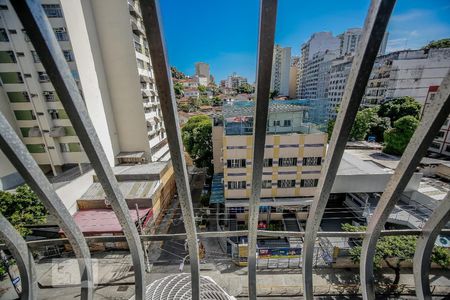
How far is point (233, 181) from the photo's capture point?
1100 cm

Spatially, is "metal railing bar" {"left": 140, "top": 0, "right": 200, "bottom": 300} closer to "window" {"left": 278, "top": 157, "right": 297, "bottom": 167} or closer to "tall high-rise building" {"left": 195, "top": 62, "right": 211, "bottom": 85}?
"window" {"left": 278, "top": 157, "right": 297, "bottom": 167}

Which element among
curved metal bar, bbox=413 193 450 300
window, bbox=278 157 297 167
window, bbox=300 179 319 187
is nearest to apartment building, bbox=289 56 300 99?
window, bbox=300 179 319 187

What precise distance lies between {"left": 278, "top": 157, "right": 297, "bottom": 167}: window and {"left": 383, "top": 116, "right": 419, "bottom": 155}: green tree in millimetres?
11525

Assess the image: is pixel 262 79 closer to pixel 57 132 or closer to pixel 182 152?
pixel 182 152

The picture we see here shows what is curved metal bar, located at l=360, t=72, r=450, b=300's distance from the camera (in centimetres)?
106

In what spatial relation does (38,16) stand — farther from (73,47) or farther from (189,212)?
(73,47)

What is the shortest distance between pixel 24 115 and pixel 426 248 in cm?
1663

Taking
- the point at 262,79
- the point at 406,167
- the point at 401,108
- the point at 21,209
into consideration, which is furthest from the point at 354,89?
the point at 401,108

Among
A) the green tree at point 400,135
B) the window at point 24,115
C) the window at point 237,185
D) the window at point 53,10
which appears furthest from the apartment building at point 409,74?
the window at point 24,115

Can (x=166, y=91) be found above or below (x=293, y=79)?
below

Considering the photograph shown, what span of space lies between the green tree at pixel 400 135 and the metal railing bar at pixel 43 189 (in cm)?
2044

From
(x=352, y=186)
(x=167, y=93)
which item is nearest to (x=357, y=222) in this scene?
(x=352, y=186)

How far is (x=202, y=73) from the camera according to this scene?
197 ft

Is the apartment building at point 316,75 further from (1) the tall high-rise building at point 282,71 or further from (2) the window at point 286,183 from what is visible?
(2) the window at point 286,183
